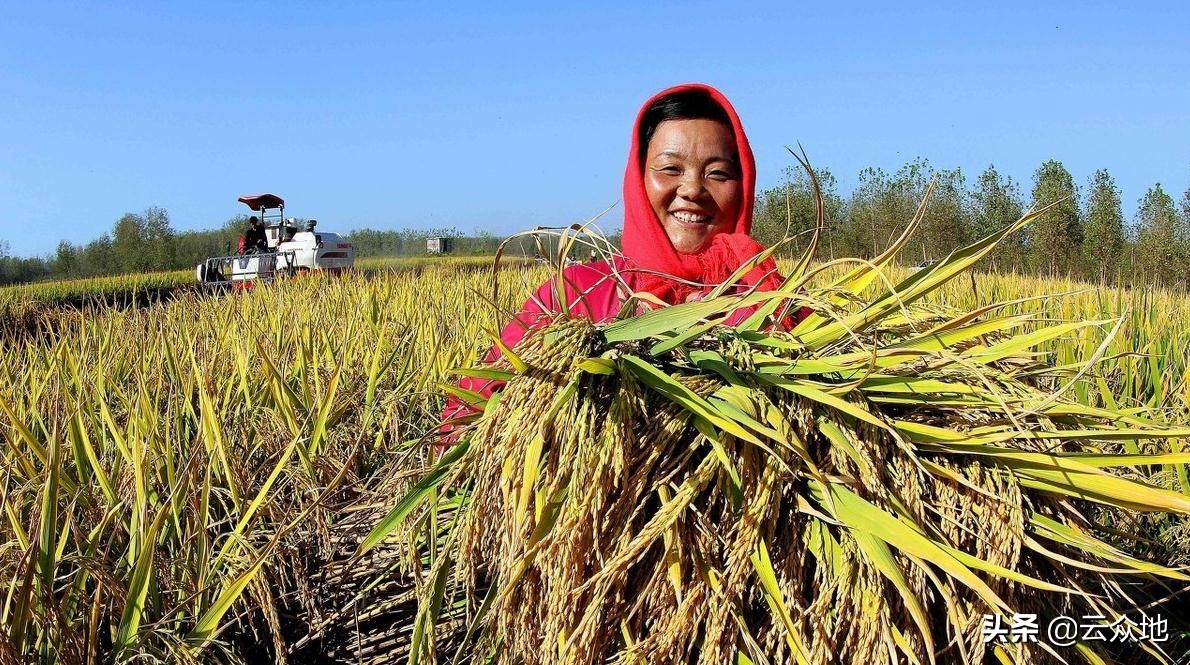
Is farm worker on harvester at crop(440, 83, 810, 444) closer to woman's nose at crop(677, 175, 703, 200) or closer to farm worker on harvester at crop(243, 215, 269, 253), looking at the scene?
woman's nose at crop(677, 175, 703, 200)

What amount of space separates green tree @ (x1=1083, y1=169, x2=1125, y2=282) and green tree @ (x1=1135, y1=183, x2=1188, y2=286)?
581 millimetres

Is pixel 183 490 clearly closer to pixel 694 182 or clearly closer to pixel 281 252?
pixel 694 182

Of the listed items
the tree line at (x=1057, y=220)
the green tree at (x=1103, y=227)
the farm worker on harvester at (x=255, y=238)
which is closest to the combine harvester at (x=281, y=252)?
the farm worker on harvester at (x=255, y=238)

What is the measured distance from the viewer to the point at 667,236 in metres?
2.22

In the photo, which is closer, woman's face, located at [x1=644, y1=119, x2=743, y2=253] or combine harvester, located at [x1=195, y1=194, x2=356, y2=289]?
woman's face, located at [x1=644, y1=119, x2=743, y2=253]

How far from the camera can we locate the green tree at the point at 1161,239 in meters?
→ 18.4

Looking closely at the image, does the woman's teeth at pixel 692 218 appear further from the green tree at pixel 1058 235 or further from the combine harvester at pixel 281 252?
the green tree at pixel 1058 235

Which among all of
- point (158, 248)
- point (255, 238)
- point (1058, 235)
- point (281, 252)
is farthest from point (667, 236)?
point (158, 248)

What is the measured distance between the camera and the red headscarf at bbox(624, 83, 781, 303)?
1.99 meters

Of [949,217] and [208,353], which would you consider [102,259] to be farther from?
[208,353]

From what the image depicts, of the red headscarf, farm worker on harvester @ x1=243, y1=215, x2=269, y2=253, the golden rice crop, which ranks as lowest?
the golden rice crop

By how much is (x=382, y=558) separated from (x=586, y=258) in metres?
0.70

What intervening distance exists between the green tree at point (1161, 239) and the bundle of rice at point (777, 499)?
2012 centimetres

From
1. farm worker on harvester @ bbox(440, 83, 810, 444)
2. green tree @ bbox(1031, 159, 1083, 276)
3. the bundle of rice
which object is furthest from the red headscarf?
green tree @ bbox(1031, 159, 1083, 276)
